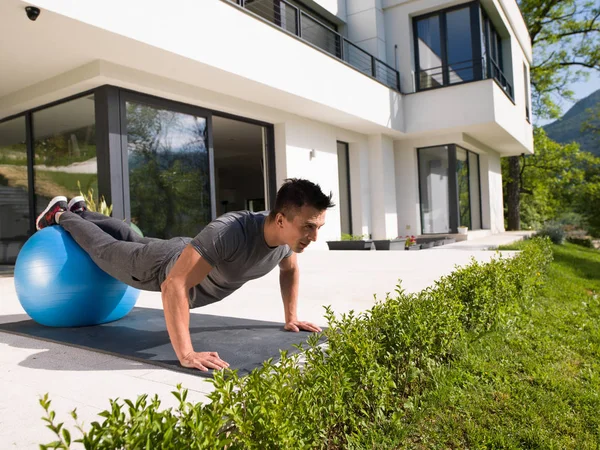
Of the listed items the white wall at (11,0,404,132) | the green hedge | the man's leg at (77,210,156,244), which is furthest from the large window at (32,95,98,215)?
the green hedge

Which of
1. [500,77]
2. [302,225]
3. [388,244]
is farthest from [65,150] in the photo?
[500,77]

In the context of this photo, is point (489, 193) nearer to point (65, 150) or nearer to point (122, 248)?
point (65, 150)

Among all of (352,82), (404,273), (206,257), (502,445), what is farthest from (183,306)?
(352,82)

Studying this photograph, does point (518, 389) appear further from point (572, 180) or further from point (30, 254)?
point (572, 180)

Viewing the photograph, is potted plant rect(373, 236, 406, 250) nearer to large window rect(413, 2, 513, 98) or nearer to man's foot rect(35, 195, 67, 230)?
large window rect(413, 2, 513, 98)

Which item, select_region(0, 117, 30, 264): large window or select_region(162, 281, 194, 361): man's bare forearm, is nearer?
select_region(162, 281, 194, 361): man's bare forearm

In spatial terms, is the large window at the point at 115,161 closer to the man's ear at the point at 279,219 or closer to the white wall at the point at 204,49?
the white wall at the point at 204,49

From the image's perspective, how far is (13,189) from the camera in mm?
8703

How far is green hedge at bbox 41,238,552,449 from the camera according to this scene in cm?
121

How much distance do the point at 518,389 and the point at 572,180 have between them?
25089 mm

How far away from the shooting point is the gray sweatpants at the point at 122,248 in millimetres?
2916

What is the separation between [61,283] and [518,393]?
3068 millimetres

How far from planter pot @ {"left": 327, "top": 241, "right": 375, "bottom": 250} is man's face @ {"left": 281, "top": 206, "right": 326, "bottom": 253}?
874cm

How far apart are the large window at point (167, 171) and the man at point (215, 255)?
4264 mm
